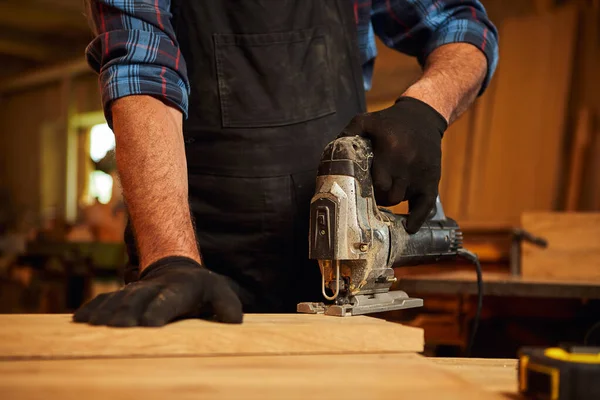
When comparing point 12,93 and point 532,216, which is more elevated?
point 12,93

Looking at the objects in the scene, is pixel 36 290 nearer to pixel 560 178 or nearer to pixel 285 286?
pixel 560 178

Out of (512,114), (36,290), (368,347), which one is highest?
(512,114)

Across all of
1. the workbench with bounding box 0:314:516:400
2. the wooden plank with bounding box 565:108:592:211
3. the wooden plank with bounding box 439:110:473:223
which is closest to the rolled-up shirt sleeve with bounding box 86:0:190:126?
the workbench with bounding box 0:314:516:400

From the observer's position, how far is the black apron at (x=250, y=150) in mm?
1694

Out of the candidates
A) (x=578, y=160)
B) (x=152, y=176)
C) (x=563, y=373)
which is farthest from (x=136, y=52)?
(x=578, y=160)

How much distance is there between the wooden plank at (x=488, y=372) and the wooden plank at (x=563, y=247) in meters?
2.36

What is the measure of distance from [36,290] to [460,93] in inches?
204

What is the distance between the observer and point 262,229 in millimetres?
1698

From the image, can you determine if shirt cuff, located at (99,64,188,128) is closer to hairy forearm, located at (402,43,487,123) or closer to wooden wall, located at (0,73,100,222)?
hairy forearm, located at (402,43,487,123)

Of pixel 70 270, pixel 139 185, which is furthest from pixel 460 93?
pixel 70 270

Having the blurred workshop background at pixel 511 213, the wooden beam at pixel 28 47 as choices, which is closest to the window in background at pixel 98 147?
the wooden beam at pixel 28 47

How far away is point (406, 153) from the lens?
4.82ft

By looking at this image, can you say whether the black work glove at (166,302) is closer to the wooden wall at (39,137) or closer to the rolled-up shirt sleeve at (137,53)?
the rolled-up shirt sleeve at (137,53)

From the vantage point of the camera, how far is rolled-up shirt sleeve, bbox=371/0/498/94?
6.15 feet
